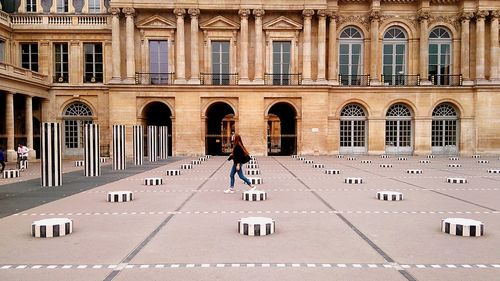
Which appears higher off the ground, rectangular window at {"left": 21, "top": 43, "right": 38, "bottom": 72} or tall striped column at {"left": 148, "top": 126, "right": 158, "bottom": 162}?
rectangular window at {"left": 21, "top": 43, "right": 38, "bottom": 72}

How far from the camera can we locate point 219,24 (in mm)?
44250

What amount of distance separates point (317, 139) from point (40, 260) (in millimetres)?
37956

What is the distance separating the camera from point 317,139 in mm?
43688

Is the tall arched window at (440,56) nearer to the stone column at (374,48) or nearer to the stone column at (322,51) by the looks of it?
the stone column at (374,48)

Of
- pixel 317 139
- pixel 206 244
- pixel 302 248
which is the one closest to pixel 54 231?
pixel 206 244

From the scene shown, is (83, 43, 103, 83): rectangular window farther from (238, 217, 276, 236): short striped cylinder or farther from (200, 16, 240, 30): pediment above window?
(238, 217, 276, 236): short striped cylinder

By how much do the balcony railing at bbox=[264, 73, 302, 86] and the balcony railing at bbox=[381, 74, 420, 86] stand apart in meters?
9.23

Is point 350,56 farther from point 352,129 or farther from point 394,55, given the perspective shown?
point 352,129

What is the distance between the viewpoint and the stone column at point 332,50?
4425 centimetres

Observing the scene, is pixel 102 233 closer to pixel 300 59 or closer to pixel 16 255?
pixel 16 255

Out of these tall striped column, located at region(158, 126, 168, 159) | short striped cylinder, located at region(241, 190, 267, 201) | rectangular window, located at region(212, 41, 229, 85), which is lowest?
short striped cylinder, located at region(241, 190, 267, 201)

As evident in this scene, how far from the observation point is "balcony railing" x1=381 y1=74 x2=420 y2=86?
45.3 meters

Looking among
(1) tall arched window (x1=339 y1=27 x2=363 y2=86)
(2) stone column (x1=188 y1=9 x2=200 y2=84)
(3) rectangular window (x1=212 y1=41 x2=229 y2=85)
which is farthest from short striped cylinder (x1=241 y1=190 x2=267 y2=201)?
(1) tall arched window (x1=339 y1=27 x2=363 y2=86)

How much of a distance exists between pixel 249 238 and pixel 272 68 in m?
37.4
